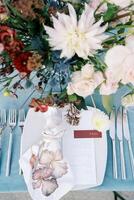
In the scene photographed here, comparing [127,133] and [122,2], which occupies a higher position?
[122,2]

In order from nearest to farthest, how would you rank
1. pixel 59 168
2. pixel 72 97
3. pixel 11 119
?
pixel 72 97 → pixel 59 168 → pixel 11 119

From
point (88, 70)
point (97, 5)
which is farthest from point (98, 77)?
point (97, 5)

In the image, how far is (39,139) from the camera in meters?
0.90

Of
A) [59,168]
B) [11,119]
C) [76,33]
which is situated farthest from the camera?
[11,119]

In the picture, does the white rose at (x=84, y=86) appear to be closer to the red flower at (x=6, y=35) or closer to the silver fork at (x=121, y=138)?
the red flower at (x=6, y=35)

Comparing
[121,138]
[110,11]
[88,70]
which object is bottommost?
[121,138]

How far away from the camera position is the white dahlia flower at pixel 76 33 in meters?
0.56

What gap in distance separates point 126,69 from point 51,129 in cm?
34

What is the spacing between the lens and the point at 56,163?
836mm

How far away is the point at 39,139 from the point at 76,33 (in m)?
0.41

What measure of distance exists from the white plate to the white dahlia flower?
31 cm

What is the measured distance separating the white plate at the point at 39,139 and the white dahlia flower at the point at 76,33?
310 millimetres

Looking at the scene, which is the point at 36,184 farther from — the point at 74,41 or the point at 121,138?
the point at 74,41

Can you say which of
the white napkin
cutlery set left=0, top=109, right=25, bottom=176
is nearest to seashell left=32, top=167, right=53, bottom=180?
the white napkin
